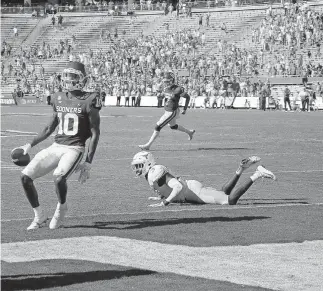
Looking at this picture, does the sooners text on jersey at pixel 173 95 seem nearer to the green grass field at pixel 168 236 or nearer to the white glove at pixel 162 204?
the green grass field at pixel 168 236

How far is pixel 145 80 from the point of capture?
61.2m

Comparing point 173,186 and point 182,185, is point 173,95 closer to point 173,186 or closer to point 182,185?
point 182,185

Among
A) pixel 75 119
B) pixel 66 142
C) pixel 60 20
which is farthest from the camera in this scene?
pixel 60 20

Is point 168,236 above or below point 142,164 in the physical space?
below

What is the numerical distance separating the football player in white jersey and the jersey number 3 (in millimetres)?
1655

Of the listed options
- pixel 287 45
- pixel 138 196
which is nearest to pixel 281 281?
pixel 138 196

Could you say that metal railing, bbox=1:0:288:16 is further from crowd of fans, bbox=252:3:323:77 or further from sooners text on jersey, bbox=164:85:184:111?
sooners text on jersey, bbox=164:85:184:111

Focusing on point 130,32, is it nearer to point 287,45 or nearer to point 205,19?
point 205,19

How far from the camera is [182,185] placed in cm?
1238

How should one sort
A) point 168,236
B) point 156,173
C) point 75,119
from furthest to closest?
point 156,173 → point 75,119 → point 168,236

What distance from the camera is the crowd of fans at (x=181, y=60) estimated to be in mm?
54000

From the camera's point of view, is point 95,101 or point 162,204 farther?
point 162,204

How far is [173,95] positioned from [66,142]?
12.3 m

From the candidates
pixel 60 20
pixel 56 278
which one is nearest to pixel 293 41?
pixel 60 20
